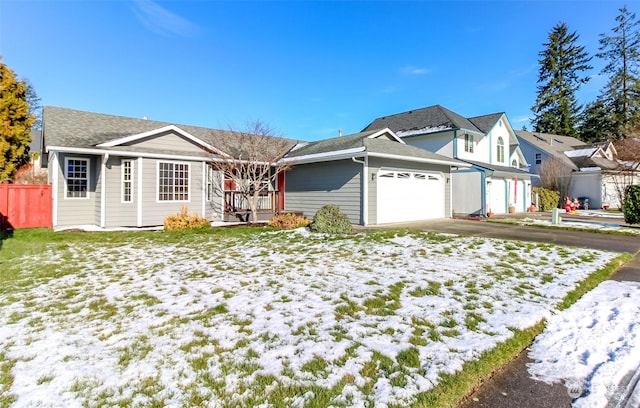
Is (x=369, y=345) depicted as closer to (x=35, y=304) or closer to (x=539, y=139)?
(x=35, y=304)

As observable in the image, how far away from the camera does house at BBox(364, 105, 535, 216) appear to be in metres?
18.9

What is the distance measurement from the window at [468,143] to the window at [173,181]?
16568 mm

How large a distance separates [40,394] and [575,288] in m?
6.80

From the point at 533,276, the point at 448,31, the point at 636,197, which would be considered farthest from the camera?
the point at 448,31

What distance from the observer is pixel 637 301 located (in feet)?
15.8

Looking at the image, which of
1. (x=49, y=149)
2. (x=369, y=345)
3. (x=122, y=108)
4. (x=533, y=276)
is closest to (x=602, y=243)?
(x=533, y=276)

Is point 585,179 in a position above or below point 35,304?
above

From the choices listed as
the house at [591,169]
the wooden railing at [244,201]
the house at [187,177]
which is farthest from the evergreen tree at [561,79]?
the wooden railing at [244,201]

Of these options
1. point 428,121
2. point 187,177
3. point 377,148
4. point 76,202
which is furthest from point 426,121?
point 76,202

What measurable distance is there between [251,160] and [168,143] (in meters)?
3.51

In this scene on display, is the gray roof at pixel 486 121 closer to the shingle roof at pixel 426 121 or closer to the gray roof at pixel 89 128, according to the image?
the shingle roof at pixel 426 121

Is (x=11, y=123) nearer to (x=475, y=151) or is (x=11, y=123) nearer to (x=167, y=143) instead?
(x=167, y=143)

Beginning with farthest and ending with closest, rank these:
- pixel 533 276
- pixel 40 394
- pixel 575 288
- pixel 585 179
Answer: pixel 585 179 → pixel 533 276 → pixel 575 288 → pixel 40 394

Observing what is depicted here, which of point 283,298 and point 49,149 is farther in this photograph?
point 49,149
